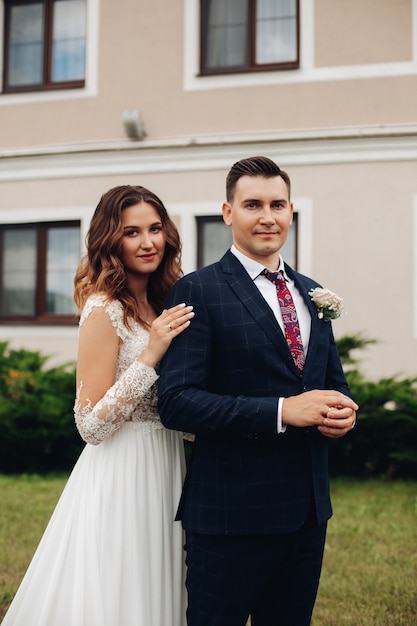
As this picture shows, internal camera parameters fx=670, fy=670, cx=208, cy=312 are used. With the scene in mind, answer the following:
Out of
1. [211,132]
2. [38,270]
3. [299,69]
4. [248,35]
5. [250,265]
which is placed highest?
[248,35]

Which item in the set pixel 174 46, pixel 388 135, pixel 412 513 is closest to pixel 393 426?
pixel 412 513

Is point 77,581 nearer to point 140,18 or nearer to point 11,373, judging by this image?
point 11,373

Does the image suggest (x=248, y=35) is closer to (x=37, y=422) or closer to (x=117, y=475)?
(x=37, y=422)

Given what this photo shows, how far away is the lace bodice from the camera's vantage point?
2590mm

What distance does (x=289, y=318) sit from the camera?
240 cm

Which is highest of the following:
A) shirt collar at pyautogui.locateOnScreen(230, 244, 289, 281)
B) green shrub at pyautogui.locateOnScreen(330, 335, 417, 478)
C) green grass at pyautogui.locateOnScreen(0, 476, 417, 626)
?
shirt collar at pyautogui.locateOnScreen(230, 244, 289, 281)

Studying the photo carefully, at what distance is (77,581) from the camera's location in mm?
2553

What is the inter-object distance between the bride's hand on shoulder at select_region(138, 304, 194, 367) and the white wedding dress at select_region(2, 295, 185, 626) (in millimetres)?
112

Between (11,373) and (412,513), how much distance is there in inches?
179

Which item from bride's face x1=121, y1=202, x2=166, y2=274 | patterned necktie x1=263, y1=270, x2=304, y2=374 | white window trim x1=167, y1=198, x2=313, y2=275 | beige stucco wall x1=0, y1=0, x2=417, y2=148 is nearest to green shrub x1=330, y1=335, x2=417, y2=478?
white window trim x1=167, y1=198, x2=313, y2=275

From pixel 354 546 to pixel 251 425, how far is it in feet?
10.7

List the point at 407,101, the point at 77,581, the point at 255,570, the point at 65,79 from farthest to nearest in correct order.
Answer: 1. the point at 65,79
2. the point at 407,101
3. the point at 77,581
4. the point at 255,570

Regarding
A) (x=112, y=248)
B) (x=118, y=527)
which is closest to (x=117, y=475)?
(x=118, y=527)

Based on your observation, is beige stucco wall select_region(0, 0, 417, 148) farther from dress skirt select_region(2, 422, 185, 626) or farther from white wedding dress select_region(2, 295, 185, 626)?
dress skirt select_region(2, 422, 185, 626)
